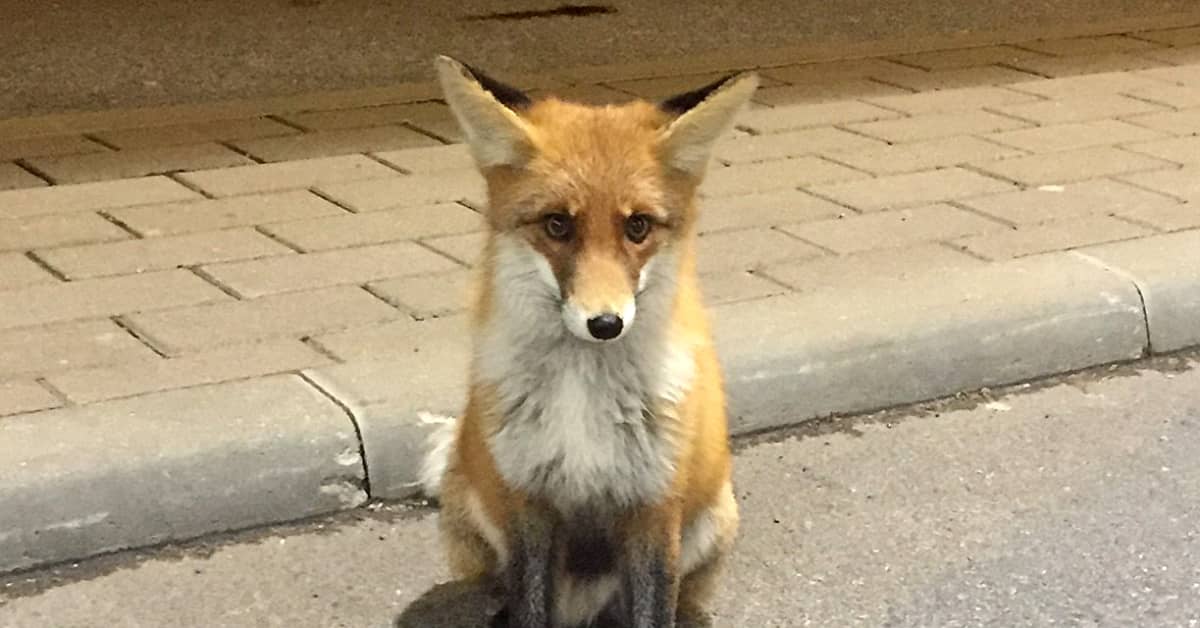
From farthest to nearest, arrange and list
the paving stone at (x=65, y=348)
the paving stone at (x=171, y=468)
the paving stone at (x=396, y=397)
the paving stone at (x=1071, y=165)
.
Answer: the paving stone at (x=1071, y=165) → the paving stone at (x=65, y=348) → the paving stone at (x=396, y=397) → the paving stone at (x=171, y=468)

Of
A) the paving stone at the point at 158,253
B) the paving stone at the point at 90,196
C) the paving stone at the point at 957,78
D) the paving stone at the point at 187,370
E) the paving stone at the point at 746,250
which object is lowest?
the paving stone at the point at 90,196

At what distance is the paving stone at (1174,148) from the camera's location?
545 cm

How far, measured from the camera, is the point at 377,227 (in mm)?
4727

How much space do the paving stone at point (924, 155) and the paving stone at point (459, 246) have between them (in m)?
1.50

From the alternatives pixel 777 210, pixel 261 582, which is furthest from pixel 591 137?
pixel 777 210

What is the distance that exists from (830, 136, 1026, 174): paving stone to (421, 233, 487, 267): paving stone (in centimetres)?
150

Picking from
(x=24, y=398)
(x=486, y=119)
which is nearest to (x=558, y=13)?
(x=24, y=398)

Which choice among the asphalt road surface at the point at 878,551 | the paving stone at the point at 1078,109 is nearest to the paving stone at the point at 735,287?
the asphalt road surface at the point at 878,551

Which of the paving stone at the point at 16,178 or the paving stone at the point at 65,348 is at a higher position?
the paving stone at the point at 65,348

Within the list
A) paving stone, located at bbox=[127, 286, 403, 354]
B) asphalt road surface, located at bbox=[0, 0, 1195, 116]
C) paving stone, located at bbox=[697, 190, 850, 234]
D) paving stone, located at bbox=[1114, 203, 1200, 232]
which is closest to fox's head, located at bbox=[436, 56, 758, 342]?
paving stone, located at bbox=[127, 286, 403, 354]

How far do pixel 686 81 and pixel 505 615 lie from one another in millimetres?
3679

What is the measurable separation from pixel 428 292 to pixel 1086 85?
136 inches

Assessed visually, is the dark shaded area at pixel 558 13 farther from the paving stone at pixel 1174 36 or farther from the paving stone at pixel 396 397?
the paving stone at pixel 396 397

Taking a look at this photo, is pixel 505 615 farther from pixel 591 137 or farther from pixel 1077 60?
pixel 1077 60
